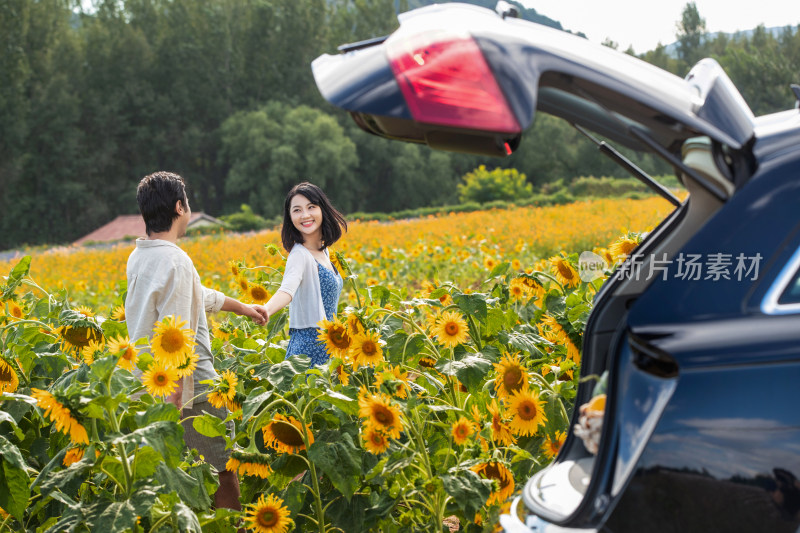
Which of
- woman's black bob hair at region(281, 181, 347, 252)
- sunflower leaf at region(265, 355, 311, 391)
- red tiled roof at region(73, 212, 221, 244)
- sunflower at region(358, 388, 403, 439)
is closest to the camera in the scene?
sunflower at region(358, 388, 403, 439)

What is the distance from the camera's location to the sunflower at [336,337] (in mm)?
2496

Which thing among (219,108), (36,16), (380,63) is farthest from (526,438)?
(219,108)

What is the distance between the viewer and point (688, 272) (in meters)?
1.16

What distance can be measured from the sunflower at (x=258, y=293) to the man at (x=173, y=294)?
603 mm

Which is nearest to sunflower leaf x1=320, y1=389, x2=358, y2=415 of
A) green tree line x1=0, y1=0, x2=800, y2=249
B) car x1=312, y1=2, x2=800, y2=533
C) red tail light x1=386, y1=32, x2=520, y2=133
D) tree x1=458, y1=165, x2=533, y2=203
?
car x1=312, y1=2, x2=800, y2=533

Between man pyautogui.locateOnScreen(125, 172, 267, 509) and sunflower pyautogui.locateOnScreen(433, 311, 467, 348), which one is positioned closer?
sunflower pyautogui.locateOnScreen(433, 311, 467, 348)

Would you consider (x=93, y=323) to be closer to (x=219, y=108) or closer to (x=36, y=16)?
(x=36, y=16)

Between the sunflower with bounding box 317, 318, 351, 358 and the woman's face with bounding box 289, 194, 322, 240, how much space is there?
104 centimetres

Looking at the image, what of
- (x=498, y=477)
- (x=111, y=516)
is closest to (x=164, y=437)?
(x=111, y=516)

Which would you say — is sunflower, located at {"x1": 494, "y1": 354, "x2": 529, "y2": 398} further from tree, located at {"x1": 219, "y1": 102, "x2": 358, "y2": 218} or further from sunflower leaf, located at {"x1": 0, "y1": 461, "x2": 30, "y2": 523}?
tree, located at {"x1": 219, "y1": 102, "x2": 358, "y2": 218}

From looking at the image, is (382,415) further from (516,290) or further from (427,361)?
(516,290)

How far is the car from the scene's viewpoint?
1.09 meters

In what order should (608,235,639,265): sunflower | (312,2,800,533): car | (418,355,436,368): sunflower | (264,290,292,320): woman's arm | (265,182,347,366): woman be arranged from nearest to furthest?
(312,2,800,533): car → (608,235,639,265): sunflower → (418,355,436,368): sunflower → (264,290,292,320): woman's arm → (265,182,347,366): woman

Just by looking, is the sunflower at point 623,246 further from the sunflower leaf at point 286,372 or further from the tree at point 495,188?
the tree at point 495,188
